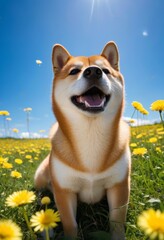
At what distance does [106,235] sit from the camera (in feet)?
8.16

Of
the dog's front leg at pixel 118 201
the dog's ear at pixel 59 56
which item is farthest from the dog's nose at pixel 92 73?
the dog's front leg at pixel 118 201

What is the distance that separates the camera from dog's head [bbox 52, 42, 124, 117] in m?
3.02

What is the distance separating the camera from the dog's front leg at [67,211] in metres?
2.93

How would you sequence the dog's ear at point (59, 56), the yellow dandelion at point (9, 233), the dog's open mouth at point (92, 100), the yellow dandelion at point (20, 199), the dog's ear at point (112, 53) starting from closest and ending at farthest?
the yellow dandelion at point (9, 233) < the yellow dandelion at point (20, 199) < the dog's open mouth at point (92, 100) < the dog's ear at point (59, 56) < the dog's ear at point (112, 53)

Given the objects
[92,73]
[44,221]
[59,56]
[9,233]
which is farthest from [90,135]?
[9,233]

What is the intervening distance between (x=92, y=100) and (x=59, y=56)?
2.62 feet

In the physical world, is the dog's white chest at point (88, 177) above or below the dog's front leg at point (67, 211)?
above

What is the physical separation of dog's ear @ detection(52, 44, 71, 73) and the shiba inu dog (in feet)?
0.80

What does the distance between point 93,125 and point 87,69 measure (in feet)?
1.86

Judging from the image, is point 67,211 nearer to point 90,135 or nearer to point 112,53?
point 90,135

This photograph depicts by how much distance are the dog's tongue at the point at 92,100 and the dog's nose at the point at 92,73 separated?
0.23 meters

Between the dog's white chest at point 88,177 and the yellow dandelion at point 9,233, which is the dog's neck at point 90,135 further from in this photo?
the yellow dandelion at point 9,233

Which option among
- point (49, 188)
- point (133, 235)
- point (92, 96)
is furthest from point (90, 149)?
point (49, 188)

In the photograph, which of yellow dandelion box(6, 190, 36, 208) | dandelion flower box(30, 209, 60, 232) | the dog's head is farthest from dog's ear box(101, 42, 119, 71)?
dandelion flower box(30, 209, 60, 232)
